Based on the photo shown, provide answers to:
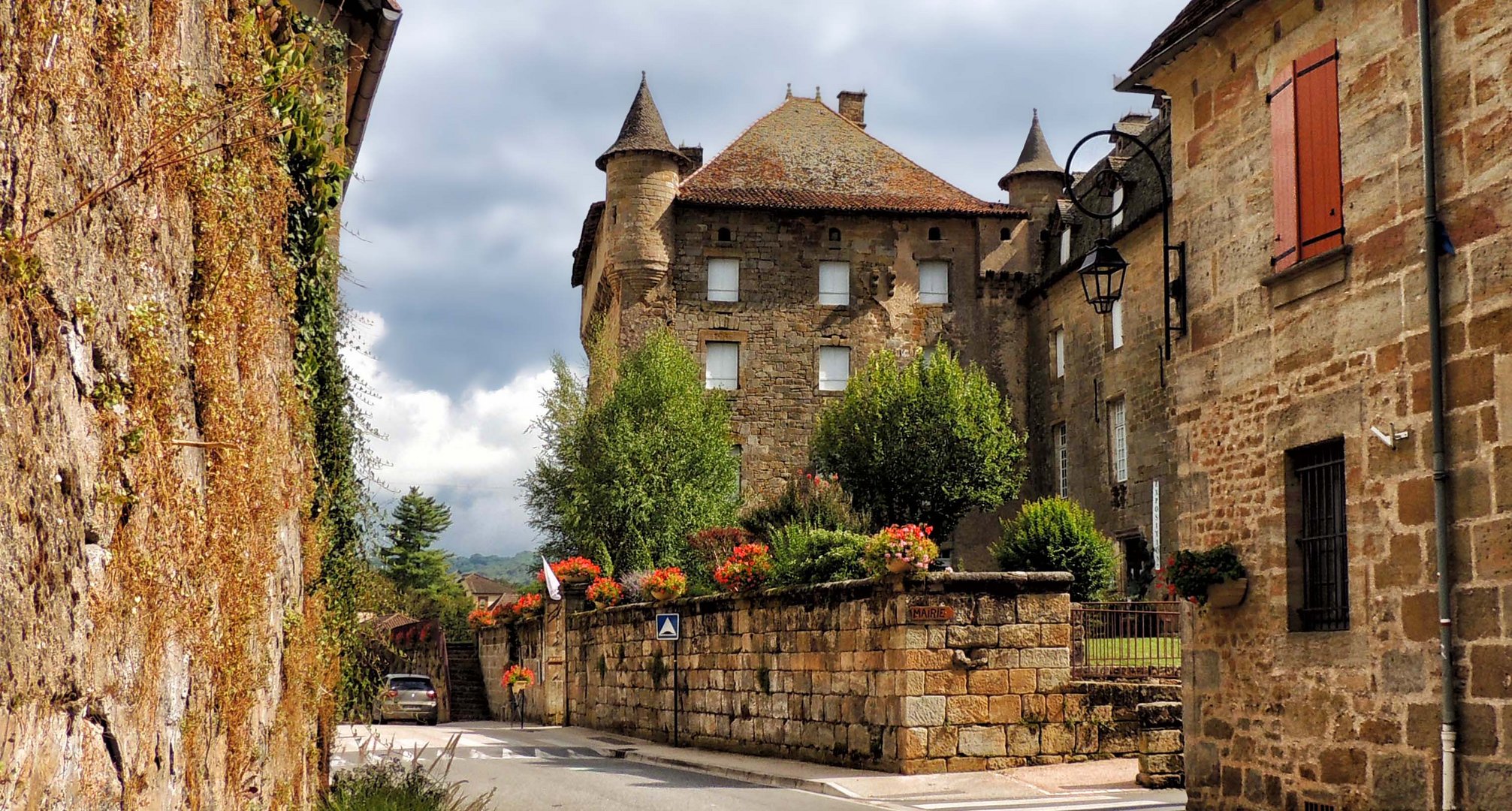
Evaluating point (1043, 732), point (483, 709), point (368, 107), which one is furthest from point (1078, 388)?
point (368, 107)

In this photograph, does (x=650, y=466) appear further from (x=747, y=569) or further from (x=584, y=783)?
(x=584, y=783)

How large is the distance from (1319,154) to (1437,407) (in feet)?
7.49

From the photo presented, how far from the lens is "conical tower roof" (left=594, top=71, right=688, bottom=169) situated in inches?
1512

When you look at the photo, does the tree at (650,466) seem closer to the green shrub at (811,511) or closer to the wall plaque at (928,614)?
the green shrub at (811,511)

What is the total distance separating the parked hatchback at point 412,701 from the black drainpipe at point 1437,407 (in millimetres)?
24985

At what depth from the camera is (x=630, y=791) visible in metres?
14.5

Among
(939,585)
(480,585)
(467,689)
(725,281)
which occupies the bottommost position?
(467,689)

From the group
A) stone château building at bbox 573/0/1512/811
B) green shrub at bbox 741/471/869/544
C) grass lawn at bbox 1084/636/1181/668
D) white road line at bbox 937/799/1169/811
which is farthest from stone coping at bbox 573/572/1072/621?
green shrub at bbox 741/471/869/544

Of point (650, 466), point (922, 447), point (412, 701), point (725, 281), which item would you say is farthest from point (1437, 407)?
point (725, 281)

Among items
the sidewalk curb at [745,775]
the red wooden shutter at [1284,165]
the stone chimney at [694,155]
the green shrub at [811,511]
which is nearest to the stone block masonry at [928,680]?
the sidewalk curb at [745,775]

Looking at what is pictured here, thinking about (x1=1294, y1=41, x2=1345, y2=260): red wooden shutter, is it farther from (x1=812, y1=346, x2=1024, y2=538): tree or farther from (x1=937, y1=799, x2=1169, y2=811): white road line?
(x1=812, y1=346, x2=1024, y2=538): tree

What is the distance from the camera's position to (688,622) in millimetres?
22312

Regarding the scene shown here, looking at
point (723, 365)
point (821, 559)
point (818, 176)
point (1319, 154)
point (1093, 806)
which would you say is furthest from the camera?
point (818, 176)

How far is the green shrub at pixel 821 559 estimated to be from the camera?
1802 cm
